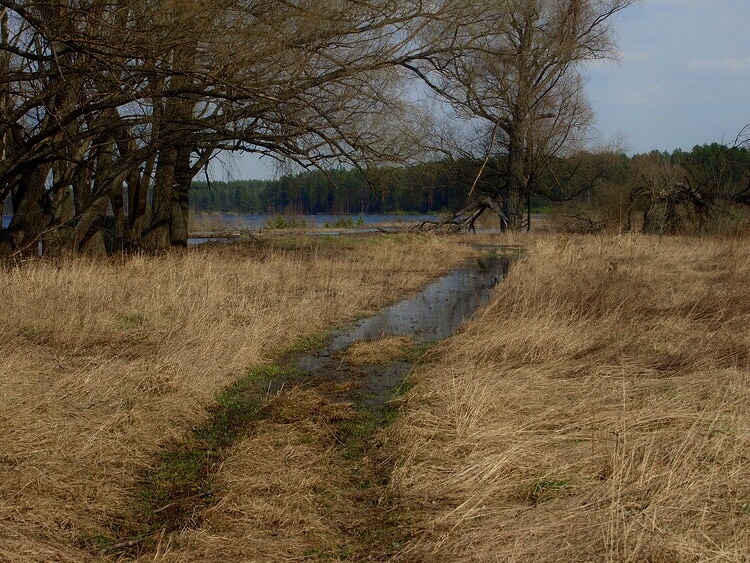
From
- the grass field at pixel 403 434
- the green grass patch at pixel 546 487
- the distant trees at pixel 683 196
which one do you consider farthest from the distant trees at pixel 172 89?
the distant trees at pixel 683 196

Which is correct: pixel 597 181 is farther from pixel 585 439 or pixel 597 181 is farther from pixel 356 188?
pixel 585 439

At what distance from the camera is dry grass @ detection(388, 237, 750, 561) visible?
10.8 ft

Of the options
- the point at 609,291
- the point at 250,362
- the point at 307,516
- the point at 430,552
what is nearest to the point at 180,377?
the point at 250,362

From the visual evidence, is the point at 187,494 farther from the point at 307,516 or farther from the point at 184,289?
the point at 184,289

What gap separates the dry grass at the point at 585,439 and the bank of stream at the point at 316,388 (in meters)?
0.37

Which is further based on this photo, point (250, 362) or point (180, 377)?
point (250, 362)

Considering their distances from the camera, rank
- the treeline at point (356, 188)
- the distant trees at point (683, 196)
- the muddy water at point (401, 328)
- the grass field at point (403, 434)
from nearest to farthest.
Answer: the grass field at point (403, 434) < the muddy water at point (401, 328) < the treeline at point (356, 188) < the distant trees at point (683, 196)

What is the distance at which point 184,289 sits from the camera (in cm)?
1011

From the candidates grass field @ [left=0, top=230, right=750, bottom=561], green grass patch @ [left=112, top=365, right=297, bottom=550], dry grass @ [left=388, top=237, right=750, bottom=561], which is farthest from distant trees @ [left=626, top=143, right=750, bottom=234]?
green grass patch @ [left=112, top=365, right=297, bottom=550]

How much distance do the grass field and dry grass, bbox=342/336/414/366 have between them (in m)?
0.04

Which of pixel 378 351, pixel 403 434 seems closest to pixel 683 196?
pixel 378 351

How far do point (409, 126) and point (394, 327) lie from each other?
19.7 feet

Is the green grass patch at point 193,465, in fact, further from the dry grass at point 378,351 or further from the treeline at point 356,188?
the treeline at point 356,188

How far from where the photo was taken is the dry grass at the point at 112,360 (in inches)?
152
